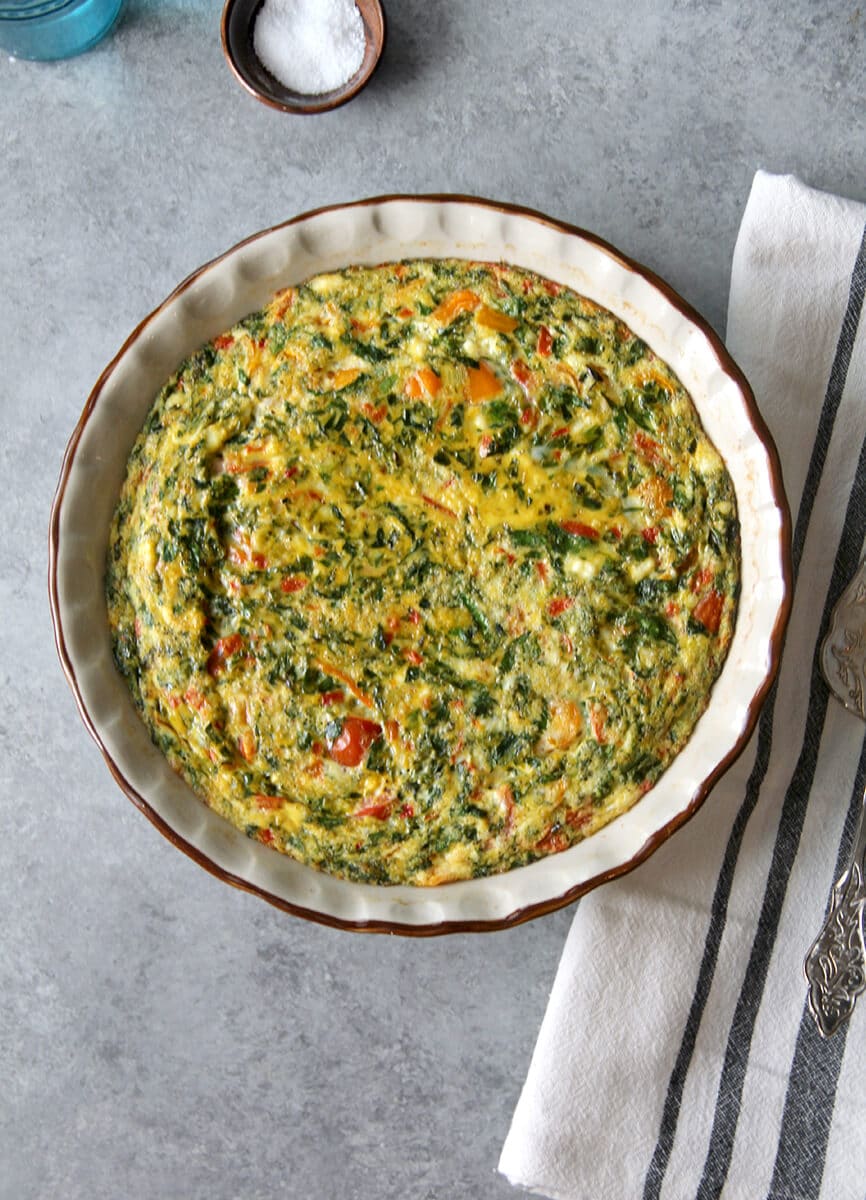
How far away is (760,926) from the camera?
9.94ft

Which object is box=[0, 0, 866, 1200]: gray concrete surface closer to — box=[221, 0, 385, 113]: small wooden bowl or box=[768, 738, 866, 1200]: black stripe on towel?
box=[221, 0, 385, 113]: small wooden bowl

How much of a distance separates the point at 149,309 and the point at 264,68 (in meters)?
0.73

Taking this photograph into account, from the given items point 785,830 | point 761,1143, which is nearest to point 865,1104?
point 761,1143

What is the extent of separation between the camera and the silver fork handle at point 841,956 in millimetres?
2947

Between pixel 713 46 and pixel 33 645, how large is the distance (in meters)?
2.54

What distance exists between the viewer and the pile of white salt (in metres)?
3.10

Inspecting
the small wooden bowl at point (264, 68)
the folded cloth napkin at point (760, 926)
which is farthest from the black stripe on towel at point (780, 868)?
the small wooden bowl at point (264, 68)

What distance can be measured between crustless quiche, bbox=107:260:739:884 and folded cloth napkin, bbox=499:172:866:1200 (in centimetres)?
38

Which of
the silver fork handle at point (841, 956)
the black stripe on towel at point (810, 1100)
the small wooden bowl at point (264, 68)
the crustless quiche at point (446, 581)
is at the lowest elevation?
the black stripe on towel at point (810, 1100)

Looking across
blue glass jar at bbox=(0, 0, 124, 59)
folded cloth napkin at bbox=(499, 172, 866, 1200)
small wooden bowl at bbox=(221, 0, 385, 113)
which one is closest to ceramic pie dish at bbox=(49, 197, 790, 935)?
folded cloth napkin at bbox=(499, 172, 866, 1200)

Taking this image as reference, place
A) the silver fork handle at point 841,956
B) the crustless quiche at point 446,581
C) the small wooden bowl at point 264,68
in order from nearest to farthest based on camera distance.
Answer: the crustless quiche at point 446,581
the silver fork handle at point 841,956
the small wooden bowl at point 264,68

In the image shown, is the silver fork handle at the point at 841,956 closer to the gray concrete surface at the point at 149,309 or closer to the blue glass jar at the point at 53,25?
the gray concrete surface at the point at 149,309

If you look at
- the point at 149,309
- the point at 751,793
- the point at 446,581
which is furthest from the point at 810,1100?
the point at 149,309

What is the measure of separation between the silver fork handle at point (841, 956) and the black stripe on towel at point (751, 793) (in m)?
0.26
